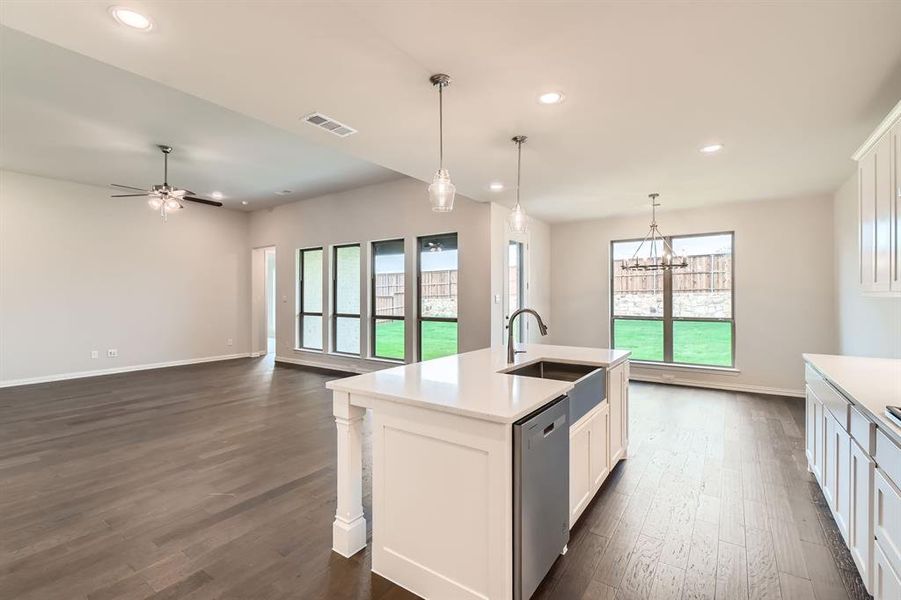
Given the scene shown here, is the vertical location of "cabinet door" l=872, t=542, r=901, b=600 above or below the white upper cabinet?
below

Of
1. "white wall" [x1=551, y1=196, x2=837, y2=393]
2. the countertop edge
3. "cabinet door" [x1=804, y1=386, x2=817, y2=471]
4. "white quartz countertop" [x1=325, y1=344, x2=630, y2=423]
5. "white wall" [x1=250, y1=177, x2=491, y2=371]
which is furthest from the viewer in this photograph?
"white wall" [x1=250, y1=177, x2=491, y2=371]

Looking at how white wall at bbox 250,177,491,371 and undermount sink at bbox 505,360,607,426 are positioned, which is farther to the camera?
white wall at bbox 250,177,491,371

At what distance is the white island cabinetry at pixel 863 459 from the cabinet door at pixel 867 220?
576 mm

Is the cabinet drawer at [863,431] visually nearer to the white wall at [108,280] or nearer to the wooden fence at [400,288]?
the wooden fence at [400,288]

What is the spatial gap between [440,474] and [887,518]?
1714 mm

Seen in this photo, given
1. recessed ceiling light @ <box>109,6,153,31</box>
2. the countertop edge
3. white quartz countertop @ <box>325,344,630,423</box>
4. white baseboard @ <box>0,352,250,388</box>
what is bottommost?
white baseboard @ <box>0,352,250,388</box>

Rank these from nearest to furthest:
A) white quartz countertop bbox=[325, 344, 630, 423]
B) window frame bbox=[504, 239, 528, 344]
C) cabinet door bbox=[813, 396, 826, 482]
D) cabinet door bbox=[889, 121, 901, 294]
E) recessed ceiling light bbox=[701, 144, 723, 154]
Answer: white quartz countertop bbox=[325, 344, 630, 423] < cabinet door bbox=[889, 121, 901, 294] < cabinet door bbox=[813, 396, 826, 482] < recessed ceiling light bbox=[701, 144, 723, 154] < window frame bbox=[504, 239, 528, 344]

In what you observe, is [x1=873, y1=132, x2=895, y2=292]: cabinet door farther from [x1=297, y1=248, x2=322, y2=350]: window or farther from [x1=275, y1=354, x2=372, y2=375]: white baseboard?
[x1=297, y1=248, x2=322, y2=350]: window

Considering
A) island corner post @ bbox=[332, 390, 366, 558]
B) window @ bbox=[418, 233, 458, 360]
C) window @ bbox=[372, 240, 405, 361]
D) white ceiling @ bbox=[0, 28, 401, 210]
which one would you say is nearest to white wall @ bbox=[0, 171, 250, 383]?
white ceiling @ bbox=[0, 28, 401, 210]

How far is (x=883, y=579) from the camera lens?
5.07 feet

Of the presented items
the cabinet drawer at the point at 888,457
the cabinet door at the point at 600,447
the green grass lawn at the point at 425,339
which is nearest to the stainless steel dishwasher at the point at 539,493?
the cabinet door at the point at 600,447

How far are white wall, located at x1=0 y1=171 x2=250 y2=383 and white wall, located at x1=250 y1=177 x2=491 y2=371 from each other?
1.16 meters

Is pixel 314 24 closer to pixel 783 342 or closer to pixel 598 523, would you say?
pixel 598 523

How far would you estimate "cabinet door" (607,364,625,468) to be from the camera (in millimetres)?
2836
